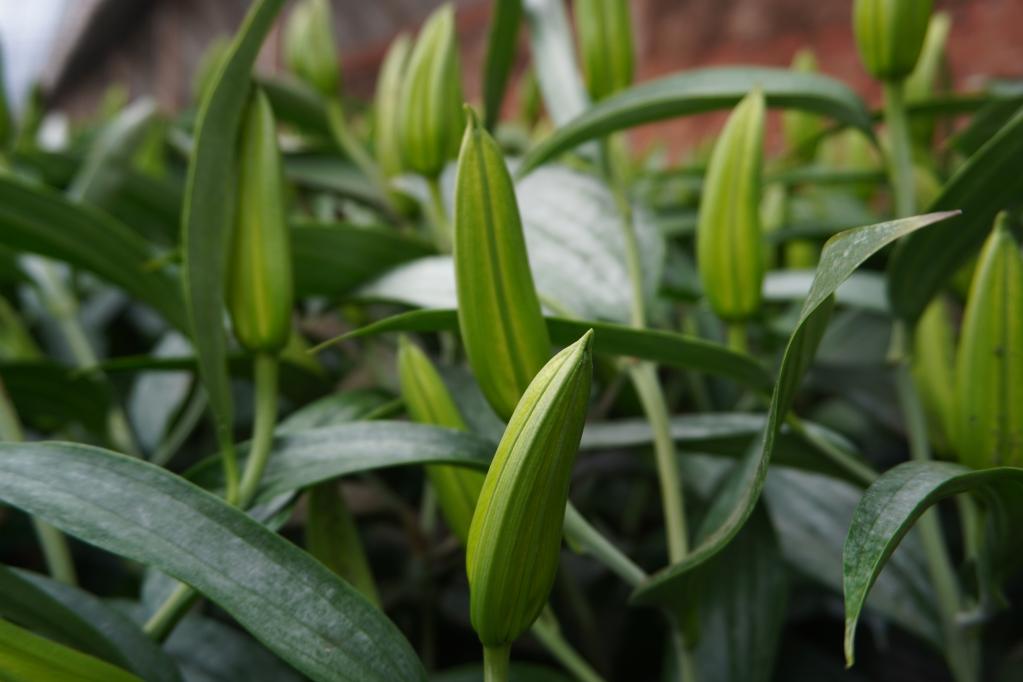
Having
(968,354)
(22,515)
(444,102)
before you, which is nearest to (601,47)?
(444,102)

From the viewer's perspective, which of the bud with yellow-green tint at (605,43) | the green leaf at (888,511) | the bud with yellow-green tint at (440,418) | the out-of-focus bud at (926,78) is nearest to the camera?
the green leaf at (888,511)

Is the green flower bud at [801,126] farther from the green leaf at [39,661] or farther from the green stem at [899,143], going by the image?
the green leaf at [39,661]

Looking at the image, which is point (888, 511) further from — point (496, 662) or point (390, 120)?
point (390, 120)

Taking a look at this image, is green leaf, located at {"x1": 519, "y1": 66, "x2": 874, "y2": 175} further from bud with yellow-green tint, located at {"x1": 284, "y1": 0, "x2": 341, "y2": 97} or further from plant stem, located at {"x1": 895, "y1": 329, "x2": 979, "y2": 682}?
bud with yellow-green tint, located at {"x1": 284, "y1": 0, "x2": 341, "y2": 97}

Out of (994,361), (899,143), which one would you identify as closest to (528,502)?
(994,361)

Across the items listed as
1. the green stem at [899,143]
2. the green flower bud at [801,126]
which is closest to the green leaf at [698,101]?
the green stem at [899,143]

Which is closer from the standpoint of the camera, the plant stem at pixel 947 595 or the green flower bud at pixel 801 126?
the plant stem at pixel 947 595

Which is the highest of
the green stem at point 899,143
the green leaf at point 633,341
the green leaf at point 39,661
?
the green stem at point 899,143
